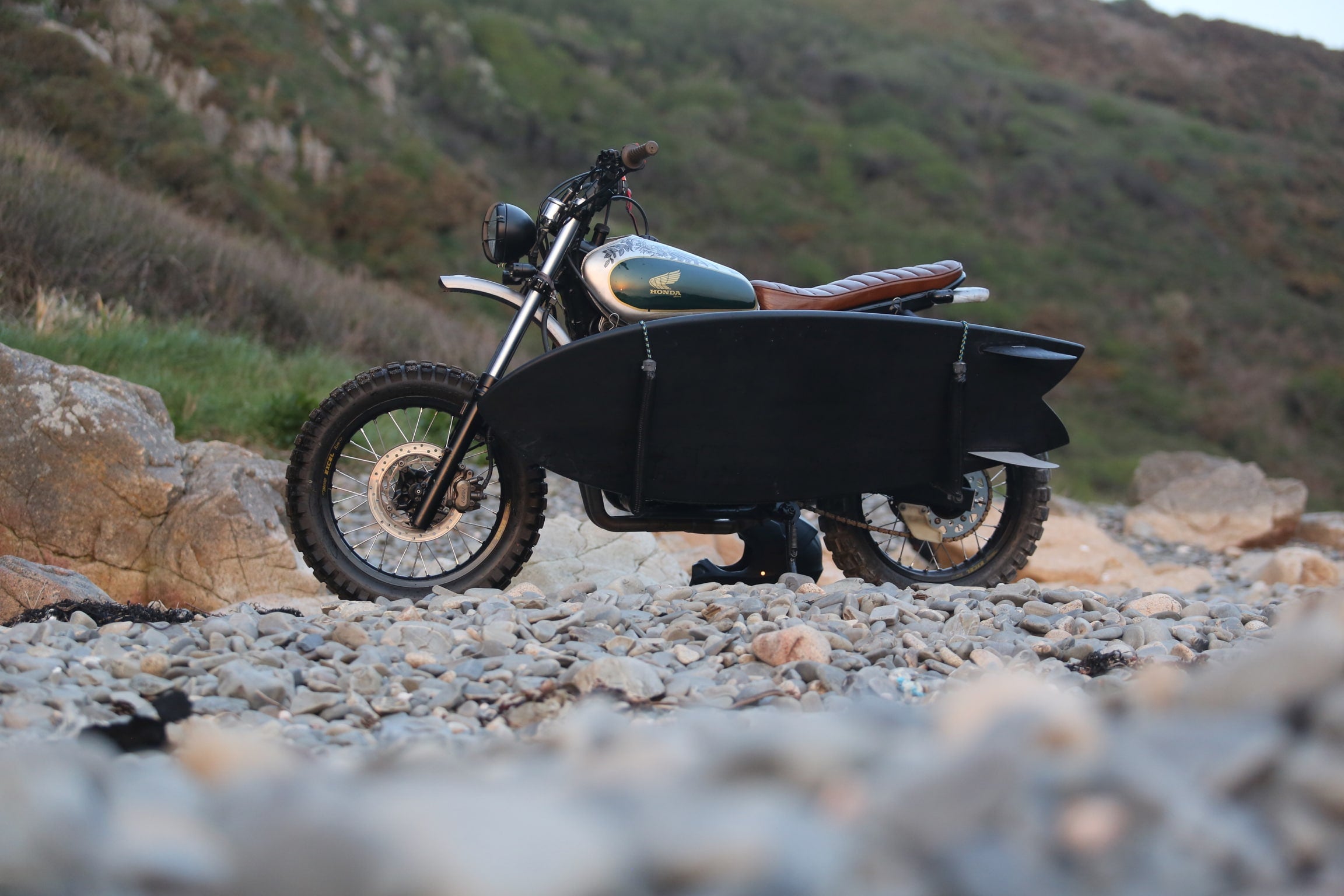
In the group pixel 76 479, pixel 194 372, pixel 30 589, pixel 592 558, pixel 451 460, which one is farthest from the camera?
pixel 194 372

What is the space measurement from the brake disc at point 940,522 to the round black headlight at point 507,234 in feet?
5.62

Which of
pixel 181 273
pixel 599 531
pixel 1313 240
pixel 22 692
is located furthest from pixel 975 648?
pixel 1313 240

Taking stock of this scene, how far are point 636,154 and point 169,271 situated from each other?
21.0 ft

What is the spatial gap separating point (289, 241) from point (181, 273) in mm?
→ 4220

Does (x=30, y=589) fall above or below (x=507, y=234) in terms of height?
below

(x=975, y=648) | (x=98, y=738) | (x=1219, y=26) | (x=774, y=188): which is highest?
(x=1219, y=26)

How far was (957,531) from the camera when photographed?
4.09 metres

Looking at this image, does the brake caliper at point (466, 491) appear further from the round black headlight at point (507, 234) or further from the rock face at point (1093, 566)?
the rock face at point (1093, 566)

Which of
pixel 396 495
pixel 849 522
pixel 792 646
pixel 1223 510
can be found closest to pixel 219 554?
pixel 396 495

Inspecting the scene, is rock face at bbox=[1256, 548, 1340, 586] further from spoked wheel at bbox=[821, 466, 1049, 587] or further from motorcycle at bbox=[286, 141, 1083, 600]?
motorcycle at bbox=[286, 141, 1083, 600]

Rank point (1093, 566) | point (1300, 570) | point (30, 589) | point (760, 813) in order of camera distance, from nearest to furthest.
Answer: point (760, 813), point (30, 589), point (1093, 566), point (1300, 570)

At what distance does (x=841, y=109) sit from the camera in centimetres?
3147

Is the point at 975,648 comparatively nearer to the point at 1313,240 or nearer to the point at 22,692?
the point at 22,692

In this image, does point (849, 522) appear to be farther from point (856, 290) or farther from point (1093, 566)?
point (1093, 566)
